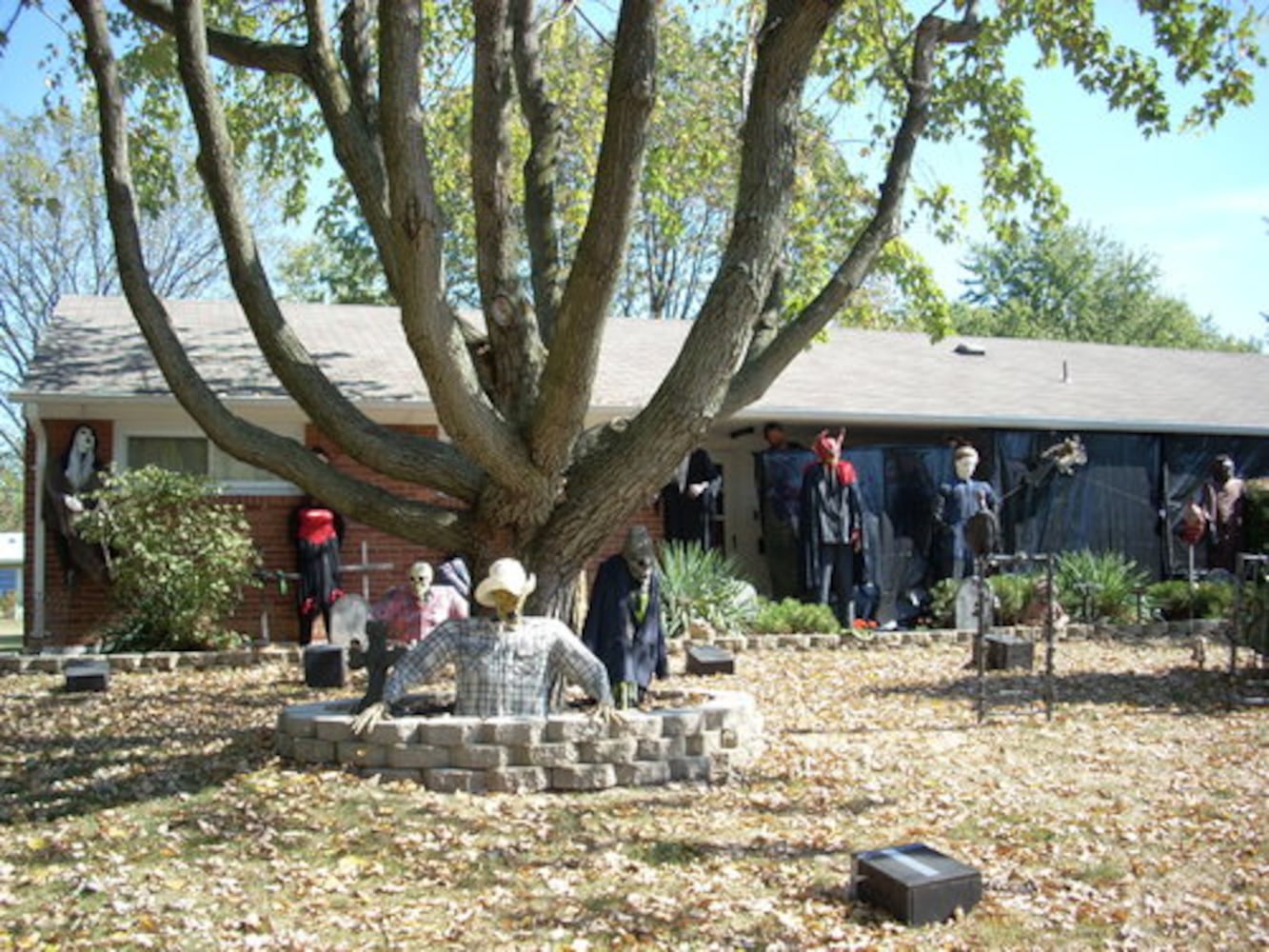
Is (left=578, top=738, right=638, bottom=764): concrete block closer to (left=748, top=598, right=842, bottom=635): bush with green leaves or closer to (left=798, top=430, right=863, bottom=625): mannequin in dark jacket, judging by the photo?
(left=748, top=598, right=842, bottom=635): bush with green leaves

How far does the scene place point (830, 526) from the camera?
13461 millimetres

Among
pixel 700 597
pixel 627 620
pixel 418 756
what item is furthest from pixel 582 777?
pixel 700 597

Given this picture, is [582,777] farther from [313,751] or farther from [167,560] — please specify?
[167,560]

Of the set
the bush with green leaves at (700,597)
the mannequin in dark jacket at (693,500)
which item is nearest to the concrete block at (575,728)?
the bush with green leaves at (700,597)

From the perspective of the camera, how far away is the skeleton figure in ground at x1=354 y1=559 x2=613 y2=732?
6.65 metres

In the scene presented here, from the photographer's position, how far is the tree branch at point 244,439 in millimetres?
7168

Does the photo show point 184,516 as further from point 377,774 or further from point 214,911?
point 214,911

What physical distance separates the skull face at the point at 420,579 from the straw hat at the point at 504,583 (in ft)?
8.68

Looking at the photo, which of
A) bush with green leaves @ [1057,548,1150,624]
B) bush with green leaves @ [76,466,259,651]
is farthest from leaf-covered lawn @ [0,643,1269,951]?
bush with green leaves @ [1057,548,1150,624]

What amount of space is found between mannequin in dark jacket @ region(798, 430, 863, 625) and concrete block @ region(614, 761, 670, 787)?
7141mm

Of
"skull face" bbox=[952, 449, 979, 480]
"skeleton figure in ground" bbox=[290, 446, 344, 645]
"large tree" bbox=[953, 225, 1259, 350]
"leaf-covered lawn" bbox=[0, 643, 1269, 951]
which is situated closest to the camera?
"leaf-covered lawn" bbox=[0, 643, 1269, 951]

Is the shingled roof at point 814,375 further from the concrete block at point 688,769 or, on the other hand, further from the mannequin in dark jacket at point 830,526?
the concrete block at point 688,769

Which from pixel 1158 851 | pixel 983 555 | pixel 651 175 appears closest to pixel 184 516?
pixel 651 175

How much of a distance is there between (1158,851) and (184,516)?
8.95 metres
